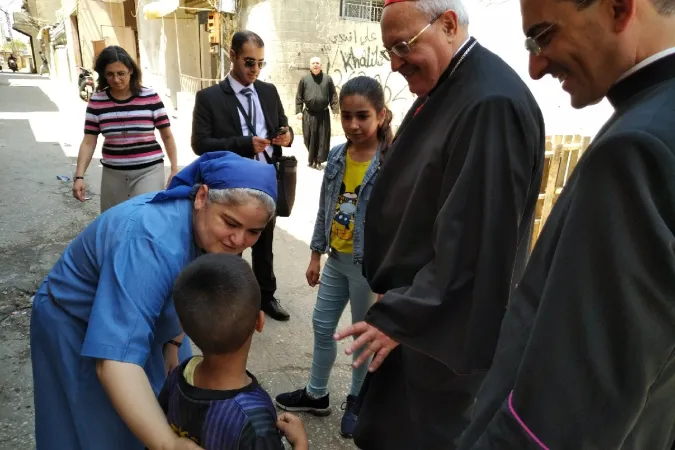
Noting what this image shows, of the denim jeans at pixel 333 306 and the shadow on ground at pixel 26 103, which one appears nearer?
the denim jeans at pixel 333 306

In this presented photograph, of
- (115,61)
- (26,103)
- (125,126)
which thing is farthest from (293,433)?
(26,103)

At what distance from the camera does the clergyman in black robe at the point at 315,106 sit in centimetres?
825

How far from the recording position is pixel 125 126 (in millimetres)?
3381

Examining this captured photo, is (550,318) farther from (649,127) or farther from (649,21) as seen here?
(649,21)

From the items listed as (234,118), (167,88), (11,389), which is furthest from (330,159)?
(167,88)

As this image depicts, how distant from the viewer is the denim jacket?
7.32 feet

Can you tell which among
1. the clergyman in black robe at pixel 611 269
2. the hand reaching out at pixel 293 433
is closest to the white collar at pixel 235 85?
the hand reaching out at pixel 293 433

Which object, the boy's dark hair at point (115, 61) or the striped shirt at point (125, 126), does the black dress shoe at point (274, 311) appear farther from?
the boy's dark hair at point (115, 61)

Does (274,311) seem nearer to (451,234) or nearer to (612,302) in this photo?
(451,234)

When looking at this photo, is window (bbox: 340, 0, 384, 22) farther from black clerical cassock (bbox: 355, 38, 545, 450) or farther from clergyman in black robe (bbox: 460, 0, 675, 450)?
clergyman in black robe (bbox: 460, 0, 675, 450)

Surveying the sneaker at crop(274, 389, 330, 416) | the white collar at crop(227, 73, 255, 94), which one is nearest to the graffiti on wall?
the white collar at crop(227, 73, 255, 94)

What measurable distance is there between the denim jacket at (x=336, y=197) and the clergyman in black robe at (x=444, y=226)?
535 mm

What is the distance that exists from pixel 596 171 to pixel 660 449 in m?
0.58

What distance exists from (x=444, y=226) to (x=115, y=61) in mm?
2931
